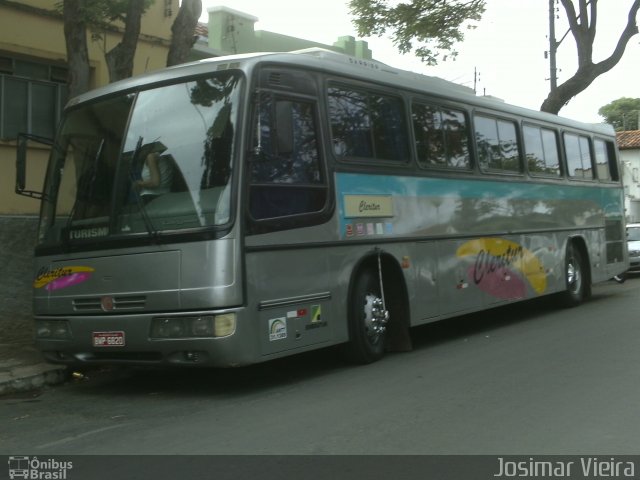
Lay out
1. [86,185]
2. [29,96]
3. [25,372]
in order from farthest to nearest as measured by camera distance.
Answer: [29,96], [25,372], [86,185]

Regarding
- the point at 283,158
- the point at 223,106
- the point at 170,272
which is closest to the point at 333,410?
the point at 170,272

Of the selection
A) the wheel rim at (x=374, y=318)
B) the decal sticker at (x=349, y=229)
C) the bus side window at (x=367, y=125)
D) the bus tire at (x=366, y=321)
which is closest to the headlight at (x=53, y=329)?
the bus tire at (x=366, y=321)

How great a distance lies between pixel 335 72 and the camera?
26.9ft

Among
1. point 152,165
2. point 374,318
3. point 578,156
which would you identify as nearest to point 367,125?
point 374,318

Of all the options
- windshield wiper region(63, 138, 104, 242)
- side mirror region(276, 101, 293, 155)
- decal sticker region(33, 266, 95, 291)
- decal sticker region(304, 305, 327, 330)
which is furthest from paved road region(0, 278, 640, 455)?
side mirror region(276, 101, 293, 155)

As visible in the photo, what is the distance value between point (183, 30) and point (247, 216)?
4.58m

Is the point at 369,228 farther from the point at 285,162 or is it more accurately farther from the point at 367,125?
the point at 285,162

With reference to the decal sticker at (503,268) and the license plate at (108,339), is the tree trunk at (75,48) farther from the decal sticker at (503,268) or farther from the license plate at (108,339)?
the decal sticker at (503,268)

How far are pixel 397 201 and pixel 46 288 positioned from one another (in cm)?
396

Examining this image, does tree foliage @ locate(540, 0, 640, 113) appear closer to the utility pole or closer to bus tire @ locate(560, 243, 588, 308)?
the utility pole

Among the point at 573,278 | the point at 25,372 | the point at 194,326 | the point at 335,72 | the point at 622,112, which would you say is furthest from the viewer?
the point at 622,112

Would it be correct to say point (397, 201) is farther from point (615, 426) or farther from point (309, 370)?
point (615, 426)

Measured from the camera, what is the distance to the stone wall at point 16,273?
10828mm

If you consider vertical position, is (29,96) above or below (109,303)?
above
